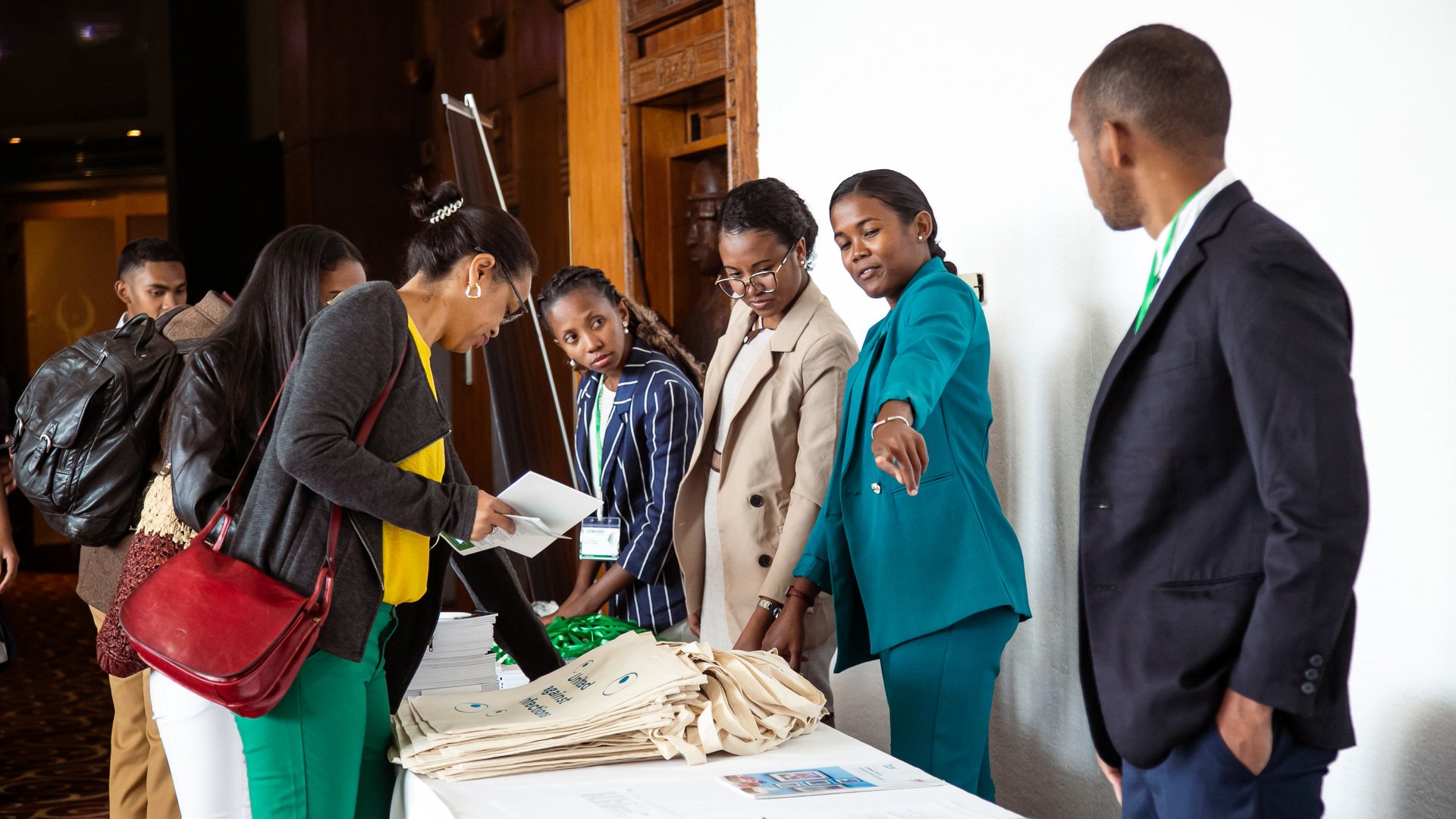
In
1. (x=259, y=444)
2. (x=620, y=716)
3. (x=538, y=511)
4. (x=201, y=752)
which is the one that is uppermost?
(x=259, y=444)

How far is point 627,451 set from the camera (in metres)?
2.65

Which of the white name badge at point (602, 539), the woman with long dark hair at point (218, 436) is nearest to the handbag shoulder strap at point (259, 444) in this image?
the woman with long dark hair at point (218, 436)

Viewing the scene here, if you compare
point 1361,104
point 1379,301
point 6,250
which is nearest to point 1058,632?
point 1379,301

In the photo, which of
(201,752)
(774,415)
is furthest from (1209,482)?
(201,752)

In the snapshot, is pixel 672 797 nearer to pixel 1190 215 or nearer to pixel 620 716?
pixel 620 716

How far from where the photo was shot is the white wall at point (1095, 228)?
66.7 inches

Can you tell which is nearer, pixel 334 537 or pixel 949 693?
pixel 334 537

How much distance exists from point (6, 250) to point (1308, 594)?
1044cm

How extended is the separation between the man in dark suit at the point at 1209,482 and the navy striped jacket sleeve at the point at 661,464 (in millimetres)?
1372

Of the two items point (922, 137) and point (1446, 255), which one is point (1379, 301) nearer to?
point (1446, 255)

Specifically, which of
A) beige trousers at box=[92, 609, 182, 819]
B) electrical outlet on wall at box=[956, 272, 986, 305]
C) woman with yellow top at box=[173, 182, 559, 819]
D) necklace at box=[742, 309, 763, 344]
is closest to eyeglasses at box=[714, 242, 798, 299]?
necklace at box=[742, 309, 763, 344]

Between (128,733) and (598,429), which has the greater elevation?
(598,429)

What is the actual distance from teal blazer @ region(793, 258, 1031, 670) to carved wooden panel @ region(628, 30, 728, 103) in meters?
2.09

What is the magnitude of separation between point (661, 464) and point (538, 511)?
3.26 ft
